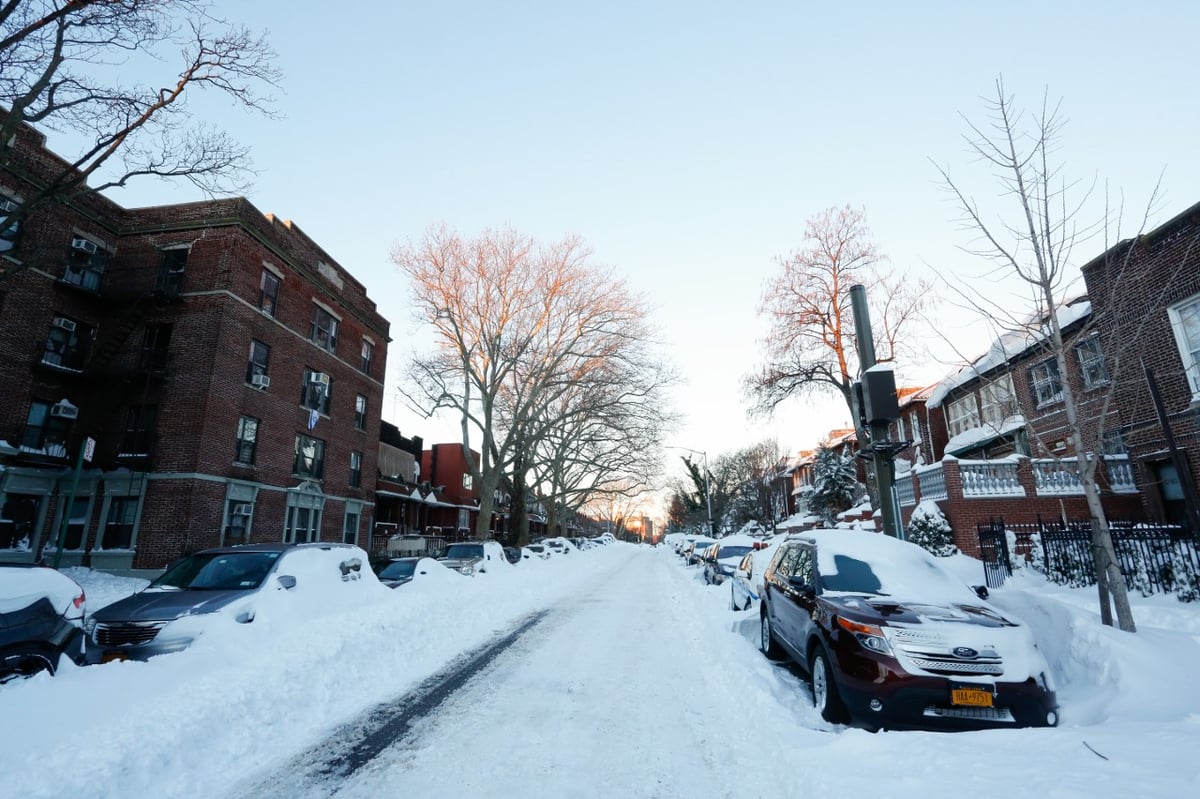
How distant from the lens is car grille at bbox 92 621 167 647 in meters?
6.70

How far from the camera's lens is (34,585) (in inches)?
240

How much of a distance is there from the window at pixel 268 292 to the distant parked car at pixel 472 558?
12.7 m

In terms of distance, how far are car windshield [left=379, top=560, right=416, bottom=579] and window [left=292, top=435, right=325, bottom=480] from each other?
10.1 m

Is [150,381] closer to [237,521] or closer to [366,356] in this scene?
[237,521]

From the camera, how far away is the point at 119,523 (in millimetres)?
19547

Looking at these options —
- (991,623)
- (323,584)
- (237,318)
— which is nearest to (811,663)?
(991,623)

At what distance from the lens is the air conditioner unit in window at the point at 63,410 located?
19.6 meters

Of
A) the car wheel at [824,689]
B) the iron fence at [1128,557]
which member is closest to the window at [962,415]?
the iron fence at [1128,557]

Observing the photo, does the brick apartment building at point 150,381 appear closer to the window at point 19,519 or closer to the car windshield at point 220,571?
the window at point 19,519

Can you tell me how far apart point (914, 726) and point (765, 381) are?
22059 mm

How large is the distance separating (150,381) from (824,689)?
2388 cm

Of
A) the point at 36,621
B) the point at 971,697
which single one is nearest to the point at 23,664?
the point at 36,621

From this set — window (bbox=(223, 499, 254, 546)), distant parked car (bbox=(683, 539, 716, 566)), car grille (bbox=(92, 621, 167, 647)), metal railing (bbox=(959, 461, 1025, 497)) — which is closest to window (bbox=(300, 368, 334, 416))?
window (bbox=(223, 499, 254, 546))

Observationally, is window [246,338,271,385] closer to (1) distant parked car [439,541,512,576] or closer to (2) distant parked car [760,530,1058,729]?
(1) distant parked car [439,541,512,576]
